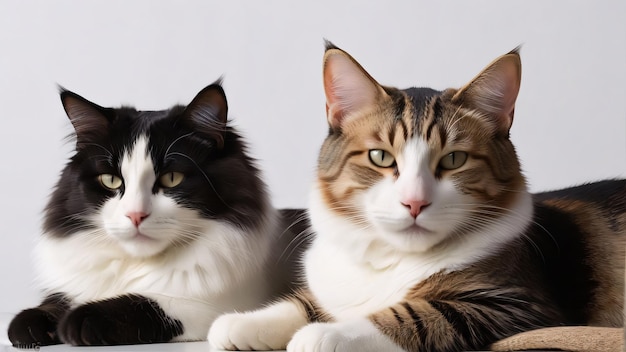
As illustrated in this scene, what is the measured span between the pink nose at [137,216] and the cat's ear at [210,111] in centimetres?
30

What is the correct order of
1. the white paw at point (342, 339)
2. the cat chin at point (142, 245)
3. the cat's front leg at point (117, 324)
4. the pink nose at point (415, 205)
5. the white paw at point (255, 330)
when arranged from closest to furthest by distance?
the white paw at point (342, 339), the pink nose at point (415, 205), the white paw at point (255, 330), the cat's front leg at point (117, 324), the cat chin at point (142, 245)

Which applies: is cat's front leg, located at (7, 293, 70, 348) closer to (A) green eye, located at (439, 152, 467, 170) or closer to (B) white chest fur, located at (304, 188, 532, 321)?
(B) white chest fur, located at (304, 188, 532, 321)

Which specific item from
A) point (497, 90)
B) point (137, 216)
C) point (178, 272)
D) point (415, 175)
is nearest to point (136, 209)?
point (137, 216)

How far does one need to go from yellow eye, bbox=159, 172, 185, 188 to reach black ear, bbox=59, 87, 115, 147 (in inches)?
8.3

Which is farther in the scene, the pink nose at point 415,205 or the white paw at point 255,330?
the white paw at point 255,330

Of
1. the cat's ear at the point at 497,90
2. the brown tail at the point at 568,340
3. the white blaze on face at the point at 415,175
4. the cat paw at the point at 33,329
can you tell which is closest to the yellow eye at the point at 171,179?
the cat paw at the point at 33,329

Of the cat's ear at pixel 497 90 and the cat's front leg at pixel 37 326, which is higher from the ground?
the cat's ear at pixel 497 90

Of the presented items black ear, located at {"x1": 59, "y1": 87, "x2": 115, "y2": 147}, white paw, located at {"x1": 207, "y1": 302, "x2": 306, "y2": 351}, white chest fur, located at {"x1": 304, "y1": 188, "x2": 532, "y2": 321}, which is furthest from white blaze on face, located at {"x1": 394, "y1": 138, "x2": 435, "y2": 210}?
black ear, located at {"x1": 59, "y1": 87, "x2": 115, "y2": 147}

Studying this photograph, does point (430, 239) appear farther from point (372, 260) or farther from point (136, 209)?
point (136, 209)

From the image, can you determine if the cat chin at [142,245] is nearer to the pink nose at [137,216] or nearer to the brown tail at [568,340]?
the pink nose at [137,216]

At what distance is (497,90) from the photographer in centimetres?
189

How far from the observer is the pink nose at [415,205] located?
5.66ft

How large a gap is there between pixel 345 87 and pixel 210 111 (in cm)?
41

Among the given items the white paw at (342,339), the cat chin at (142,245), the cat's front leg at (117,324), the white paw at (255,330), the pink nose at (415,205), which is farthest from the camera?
the cat chin at (142,245)
